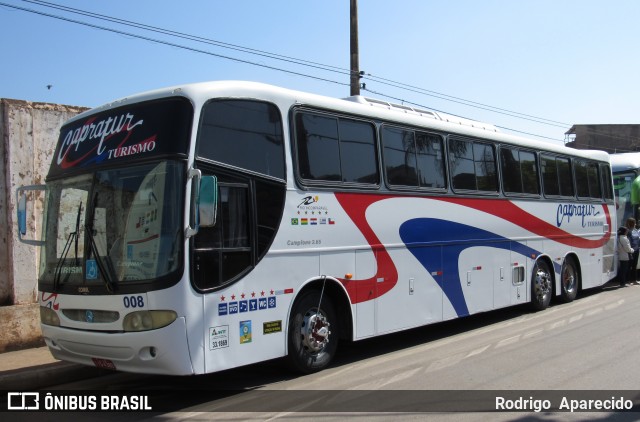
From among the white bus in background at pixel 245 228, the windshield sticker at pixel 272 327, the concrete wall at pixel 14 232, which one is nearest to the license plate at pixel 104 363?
the white bus in background at pixel 245 228

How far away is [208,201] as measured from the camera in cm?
592

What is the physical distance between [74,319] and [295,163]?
3108mm

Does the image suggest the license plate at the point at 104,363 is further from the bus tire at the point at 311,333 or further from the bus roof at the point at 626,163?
the bus roof at the point at 626,163

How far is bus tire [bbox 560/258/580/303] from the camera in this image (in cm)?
1359

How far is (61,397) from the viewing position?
6992 millimetres

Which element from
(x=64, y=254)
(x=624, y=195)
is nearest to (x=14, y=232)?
(x=64, y=254)

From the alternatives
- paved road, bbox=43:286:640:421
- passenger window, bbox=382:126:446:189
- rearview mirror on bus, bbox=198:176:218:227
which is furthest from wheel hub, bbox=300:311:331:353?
passenger window, bbox=382:126:446:189

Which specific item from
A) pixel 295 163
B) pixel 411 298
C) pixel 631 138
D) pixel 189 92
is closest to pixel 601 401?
pixel 411 298

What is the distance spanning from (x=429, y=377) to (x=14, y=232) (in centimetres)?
675

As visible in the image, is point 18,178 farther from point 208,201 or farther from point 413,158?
point 413,158

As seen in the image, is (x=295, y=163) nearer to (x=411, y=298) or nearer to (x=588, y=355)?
(x=411, y=298)

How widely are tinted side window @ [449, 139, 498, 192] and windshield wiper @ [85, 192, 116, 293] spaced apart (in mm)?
5970

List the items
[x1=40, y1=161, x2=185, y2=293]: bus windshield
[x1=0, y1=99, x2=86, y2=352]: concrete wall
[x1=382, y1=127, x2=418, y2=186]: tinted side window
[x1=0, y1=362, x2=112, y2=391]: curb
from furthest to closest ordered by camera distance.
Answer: [x1=0, y1=99, x2=86, y2=352]: concrete wall, [x1=382, y1=127, x2=418, y2=186]: tinted side window, [x1=0, y1=362, x2=112, y2=391]: curb, [x1=40, y1=161, x2=185, y2=293]: bus windshield

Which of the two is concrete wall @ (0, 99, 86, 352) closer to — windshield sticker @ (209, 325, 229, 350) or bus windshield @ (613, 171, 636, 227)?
windshield sticker @ (209, 325, 229, 350)
